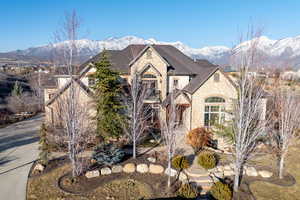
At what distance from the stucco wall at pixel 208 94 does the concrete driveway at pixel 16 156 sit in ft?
52.6

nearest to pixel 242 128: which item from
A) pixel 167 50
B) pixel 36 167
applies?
pixel 36 167

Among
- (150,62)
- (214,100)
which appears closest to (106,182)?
(214,100)

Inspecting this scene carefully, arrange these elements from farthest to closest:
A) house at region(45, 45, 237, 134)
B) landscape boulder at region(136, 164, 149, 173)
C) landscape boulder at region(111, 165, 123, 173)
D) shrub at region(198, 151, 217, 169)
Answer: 1. house at region(45, 45, 237, 134)
2. landscape boulder at region(136, 164, 149, 173)
3. landscape boulder at region(111, 165, 123, 173)
4. shrub at region(198, 151, 217, 169)

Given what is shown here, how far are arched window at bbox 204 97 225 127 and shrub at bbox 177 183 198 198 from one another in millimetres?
11479

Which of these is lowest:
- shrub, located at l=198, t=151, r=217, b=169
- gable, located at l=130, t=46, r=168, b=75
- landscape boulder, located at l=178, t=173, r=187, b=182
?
landscape boulder, located at l=178, t=173, r=187, b=182

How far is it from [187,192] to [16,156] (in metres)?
14.5

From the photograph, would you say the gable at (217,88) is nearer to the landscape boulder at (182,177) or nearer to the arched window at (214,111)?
the arched window at (214,111)

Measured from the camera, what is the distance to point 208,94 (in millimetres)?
21797

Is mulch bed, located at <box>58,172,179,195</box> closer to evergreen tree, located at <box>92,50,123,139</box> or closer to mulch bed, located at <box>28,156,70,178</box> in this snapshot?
mulch bed, located at <box>28,156,70,178</box>

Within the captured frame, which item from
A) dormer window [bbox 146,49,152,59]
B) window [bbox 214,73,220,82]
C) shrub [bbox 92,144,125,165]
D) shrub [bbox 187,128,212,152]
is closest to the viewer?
shrub [bbox 92,144,125,165]

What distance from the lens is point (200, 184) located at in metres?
13.0

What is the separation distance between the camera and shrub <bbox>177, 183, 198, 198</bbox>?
11718 mm

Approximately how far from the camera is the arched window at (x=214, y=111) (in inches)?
872

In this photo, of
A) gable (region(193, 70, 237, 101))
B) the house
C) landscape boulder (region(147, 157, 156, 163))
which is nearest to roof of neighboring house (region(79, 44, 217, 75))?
the house
